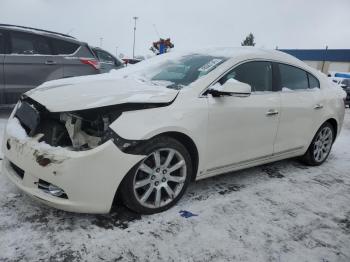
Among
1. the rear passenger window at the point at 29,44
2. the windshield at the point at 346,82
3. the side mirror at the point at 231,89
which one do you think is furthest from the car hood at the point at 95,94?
the windshield at the point at 346,82

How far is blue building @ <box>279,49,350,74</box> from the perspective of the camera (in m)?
48.5

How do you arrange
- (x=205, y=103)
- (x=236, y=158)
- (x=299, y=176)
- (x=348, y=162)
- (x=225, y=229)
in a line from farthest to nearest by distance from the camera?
(x=348, y=162), (x=299, y=176), (x=236, y=158), (x=205, y=103), (x=225, y=229)

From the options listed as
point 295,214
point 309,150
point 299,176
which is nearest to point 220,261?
point 295,214

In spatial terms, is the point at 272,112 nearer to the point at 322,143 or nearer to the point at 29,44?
the point at 322,143

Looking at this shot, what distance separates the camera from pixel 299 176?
4535 mm

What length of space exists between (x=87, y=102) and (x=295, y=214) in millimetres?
2177

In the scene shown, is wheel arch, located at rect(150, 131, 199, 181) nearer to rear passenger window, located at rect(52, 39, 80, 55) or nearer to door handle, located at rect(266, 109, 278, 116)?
door handle, located at rect(266, 109, 278, 116)

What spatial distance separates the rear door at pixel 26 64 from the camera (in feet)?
20.3

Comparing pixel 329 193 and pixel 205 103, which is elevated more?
pixel 205 103

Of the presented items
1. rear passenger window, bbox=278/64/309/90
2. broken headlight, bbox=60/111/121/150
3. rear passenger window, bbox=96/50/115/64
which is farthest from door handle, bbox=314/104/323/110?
rear passenger window, bbox=96/50/115/64

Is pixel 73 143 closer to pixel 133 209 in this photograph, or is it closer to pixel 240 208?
pixel 133 209

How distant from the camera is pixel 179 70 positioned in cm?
367

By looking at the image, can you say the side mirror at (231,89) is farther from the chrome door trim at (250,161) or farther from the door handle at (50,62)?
the door handle at (50,62)

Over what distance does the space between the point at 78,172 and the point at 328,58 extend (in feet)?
177
